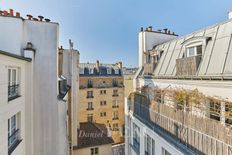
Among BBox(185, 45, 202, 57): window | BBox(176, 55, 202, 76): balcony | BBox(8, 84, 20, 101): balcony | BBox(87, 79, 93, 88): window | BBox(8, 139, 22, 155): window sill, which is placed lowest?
BBox(8, 139, 22, 155): window sill

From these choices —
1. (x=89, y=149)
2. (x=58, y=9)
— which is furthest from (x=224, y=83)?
(x=89, y=149)

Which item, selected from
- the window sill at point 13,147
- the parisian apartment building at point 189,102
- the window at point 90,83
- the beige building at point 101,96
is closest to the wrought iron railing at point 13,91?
the window sill at point 13,147

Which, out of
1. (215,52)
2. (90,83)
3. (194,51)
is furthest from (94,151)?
(90,83)

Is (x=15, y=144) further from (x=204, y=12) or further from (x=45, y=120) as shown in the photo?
(x=204, y=12)

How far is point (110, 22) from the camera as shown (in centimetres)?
1777

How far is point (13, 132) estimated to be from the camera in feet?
20.7

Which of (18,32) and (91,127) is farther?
(91,127)

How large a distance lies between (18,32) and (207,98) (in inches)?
328

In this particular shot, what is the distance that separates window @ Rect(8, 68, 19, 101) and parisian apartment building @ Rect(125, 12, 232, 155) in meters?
5.92

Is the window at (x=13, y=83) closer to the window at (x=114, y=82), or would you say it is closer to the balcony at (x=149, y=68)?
the balcony at (x=149, y=68)

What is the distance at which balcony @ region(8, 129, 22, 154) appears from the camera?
578 cm

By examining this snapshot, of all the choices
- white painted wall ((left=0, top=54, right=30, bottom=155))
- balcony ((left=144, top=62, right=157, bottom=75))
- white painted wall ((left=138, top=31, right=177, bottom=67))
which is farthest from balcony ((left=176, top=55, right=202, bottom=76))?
white painted wall ((left=0, top=54, right=30, bottom=155))

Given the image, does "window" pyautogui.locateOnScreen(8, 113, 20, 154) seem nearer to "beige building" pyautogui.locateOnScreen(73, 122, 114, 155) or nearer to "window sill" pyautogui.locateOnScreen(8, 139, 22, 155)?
"window sill" pyautogui.locateOnScreen(8, 139, 22, 155)

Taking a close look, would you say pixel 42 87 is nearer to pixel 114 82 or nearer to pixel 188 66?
pixel 188 66
